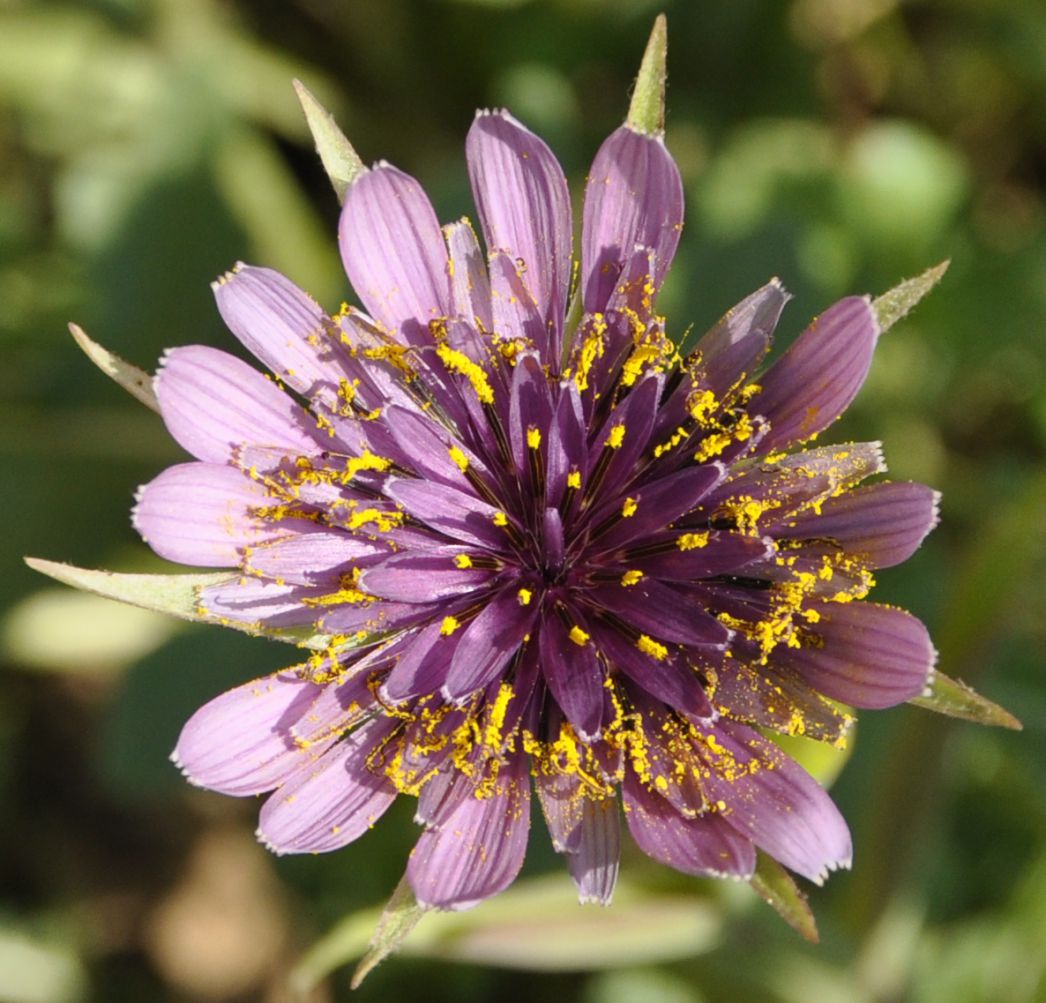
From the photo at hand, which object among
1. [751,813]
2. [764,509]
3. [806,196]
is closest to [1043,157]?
[806,196]

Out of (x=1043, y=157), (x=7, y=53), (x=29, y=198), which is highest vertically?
(x=1043, y=157)

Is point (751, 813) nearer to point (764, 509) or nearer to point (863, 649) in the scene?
point (863, 649)

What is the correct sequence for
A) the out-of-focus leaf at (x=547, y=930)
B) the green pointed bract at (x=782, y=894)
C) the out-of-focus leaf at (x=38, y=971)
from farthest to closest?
1. the out-of-focus leaf at (x=38, y=971)
2. the out-of-focus leaf at (x=547, y=930)
3. the green pointed bract at (x=782, y=894)

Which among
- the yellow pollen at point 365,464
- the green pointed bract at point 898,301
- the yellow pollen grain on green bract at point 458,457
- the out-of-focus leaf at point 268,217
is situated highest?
the out-of-focus leaf at point 268,217

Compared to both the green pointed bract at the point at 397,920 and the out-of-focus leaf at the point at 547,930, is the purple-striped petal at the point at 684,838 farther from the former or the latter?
the out-of-focus leaf at the point at 547,930

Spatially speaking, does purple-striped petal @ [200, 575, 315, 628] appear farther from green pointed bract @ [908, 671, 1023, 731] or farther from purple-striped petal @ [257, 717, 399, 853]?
green pointed bract @ [908, 671, 1023, 731]

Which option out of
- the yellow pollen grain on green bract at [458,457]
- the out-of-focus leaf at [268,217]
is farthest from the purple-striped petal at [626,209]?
the out-of-focus leaf at [268,217]

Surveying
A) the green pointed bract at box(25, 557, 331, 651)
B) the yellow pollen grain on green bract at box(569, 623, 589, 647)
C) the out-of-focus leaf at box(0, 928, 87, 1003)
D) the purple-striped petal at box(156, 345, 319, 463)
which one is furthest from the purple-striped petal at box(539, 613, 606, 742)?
the out-of-focus leaf at box(0, 928, 87, 1003)

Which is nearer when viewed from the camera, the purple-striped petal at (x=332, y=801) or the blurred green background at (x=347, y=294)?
the purple-striped petal at (x=332, y=801)
